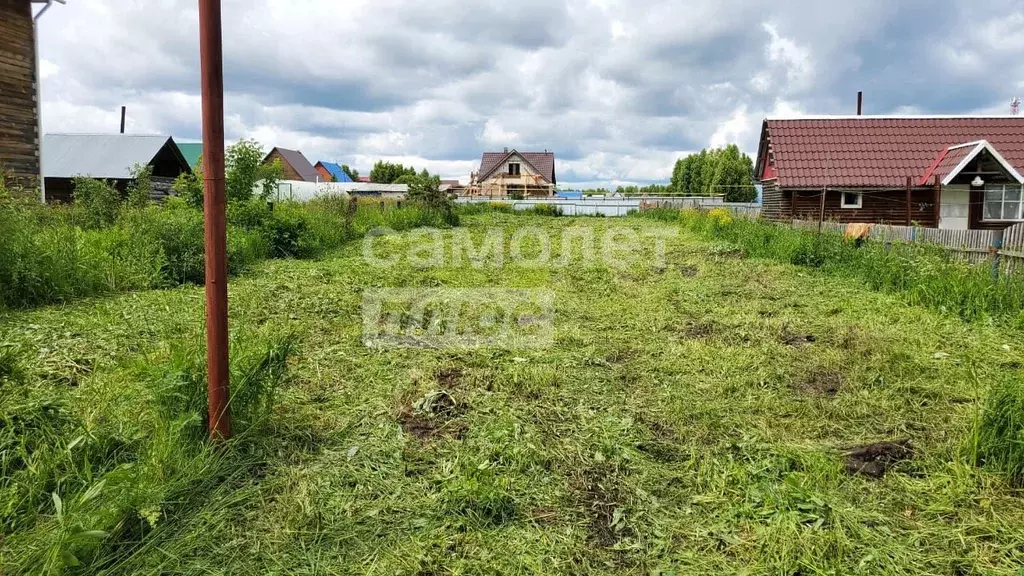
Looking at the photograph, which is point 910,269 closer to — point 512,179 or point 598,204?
point 598,204

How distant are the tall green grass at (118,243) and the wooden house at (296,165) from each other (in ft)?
113

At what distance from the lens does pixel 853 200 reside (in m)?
17.3

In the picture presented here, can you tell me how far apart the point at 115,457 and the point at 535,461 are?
6.13 feet

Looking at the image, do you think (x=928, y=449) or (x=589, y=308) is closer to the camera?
(x=928, y=449)

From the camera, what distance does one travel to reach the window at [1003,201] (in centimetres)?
1573

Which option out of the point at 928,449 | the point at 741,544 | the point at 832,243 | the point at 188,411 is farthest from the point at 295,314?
the point at 832,243

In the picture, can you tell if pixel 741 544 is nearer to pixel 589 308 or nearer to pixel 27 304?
pixel 589 308

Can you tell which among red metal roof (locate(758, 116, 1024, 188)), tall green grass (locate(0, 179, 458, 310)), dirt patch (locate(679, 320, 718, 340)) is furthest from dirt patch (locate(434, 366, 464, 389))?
red metal roof (locate(758, 116, 1024, 188))

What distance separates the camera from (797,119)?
18922mm

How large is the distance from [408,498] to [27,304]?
4.78 metres

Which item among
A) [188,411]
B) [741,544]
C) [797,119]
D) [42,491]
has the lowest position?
[741,544]

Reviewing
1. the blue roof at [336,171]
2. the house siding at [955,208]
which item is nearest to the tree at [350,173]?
the blue roof at [336,171]

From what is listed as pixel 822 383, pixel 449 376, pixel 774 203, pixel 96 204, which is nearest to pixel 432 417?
pixel 449 376

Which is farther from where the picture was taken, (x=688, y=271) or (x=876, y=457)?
Result: (x=688, y=271)
